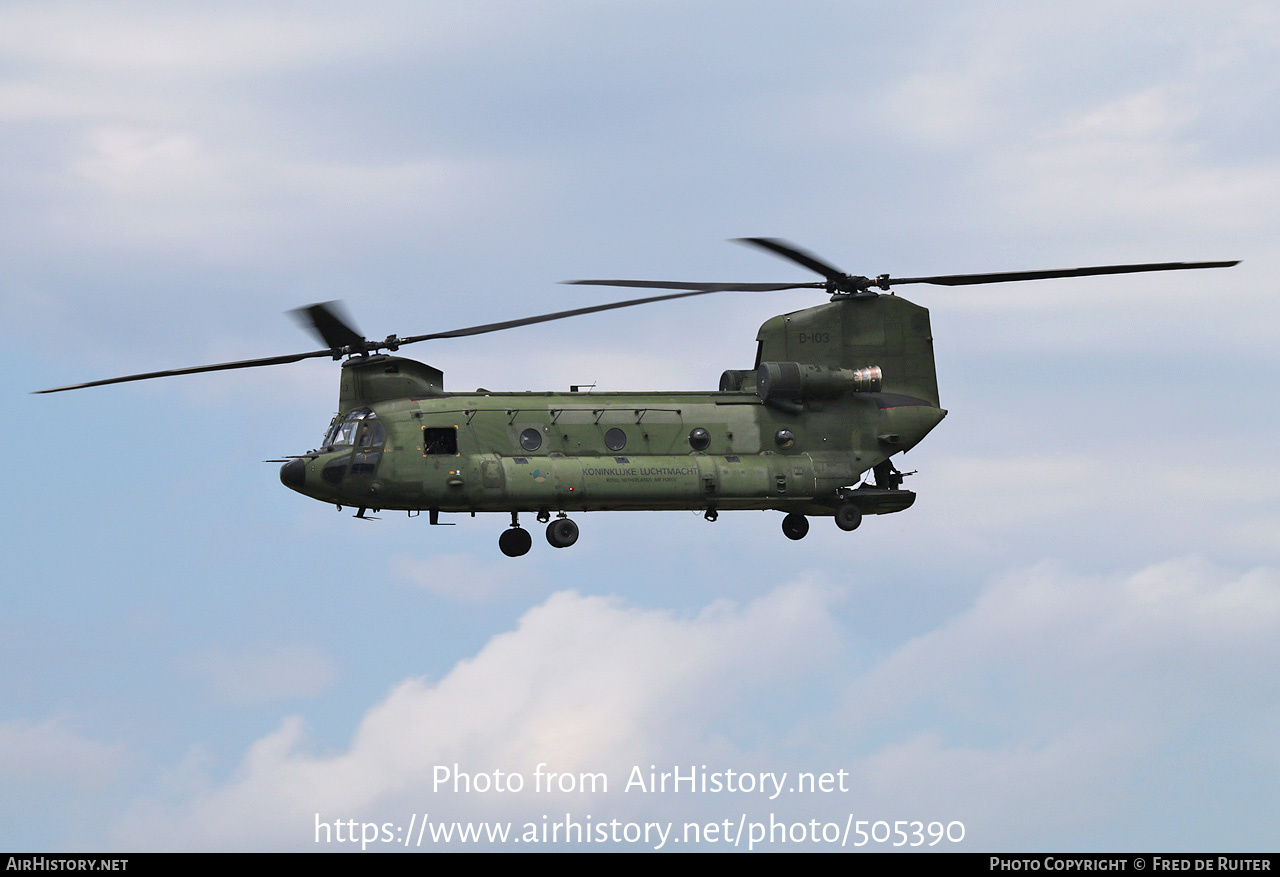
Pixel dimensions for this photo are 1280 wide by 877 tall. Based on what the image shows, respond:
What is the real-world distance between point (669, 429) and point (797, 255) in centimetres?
549

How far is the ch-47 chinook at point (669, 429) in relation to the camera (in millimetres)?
38312

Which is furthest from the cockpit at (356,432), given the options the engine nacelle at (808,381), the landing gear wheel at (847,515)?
the landing gear wheel at (847,515)

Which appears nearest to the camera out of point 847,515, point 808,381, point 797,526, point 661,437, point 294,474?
point 294,474

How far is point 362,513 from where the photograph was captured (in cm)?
3872

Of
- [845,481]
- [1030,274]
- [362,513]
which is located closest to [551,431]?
[362,513]

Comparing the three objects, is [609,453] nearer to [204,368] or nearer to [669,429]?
[669,429]

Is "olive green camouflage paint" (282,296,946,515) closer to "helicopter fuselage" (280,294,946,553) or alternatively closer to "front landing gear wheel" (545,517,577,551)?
"helicopter fuselage" (280,294,946,553)

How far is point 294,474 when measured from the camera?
126 ft

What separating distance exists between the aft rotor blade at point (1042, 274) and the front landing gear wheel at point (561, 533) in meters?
10.3

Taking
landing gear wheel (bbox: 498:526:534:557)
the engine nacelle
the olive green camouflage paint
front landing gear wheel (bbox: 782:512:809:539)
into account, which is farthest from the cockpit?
front landing gear wheel (bbox: 782:512:809:539)

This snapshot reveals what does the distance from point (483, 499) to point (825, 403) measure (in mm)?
9296

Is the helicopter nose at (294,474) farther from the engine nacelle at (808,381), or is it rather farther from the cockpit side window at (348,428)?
the engine nacelle at (808,381)

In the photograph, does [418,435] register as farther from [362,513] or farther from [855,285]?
[855,285]

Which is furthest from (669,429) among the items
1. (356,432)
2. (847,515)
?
(356,432)
